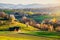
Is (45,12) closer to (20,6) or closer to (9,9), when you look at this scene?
(20,6)

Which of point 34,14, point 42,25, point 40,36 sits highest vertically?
point 34,14

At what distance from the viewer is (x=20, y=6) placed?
4.46 feet

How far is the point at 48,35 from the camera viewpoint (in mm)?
1324

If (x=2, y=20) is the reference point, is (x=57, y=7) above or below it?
above

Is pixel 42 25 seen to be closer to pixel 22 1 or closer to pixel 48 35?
pixel 48 35

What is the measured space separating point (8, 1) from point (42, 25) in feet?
1.36

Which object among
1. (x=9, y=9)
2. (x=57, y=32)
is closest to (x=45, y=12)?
(x=57, y=32)

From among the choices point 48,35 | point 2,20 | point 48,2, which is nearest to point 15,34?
point 2,20

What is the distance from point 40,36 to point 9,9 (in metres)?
0.41

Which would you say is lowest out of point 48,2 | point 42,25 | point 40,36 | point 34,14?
point 40,36

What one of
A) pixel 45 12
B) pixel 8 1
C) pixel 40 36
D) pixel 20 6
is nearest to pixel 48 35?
pixel 40 36

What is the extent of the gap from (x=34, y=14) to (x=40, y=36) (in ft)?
0.75

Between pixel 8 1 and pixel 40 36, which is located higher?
pixel 8 1

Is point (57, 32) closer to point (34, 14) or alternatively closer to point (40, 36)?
Result: point (40, 36)
